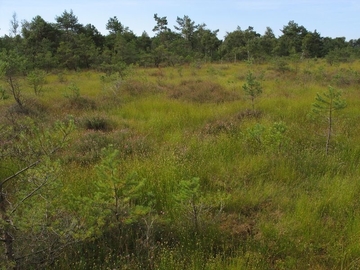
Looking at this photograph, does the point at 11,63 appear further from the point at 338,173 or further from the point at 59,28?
the point at 59,28

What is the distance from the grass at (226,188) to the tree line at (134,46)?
9.47m

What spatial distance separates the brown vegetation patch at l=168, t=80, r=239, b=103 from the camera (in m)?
9.70

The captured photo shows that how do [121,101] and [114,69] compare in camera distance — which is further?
[114,69]

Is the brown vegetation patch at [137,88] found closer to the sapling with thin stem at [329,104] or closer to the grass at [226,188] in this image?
the grass at [226,188]

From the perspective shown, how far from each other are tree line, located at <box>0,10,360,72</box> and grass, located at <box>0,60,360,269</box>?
9474 millimetres

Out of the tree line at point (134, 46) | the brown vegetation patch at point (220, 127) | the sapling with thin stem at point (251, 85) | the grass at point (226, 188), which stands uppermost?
the tree line at point (134, 46)

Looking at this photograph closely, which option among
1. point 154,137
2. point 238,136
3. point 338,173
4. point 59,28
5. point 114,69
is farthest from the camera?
point 59,28

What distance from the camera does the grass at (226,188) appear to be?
9.21ft

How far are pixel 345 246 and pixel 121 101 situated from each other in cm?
802

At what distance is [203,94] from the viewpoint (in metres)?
10.1

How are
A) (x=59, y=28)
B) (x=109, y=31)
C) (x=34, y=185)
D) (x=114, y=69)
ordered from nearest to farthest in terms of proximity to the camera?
(x=34, y=185)
(x=114, y=69)
(x=59, y=28)
(x=109, y=31)

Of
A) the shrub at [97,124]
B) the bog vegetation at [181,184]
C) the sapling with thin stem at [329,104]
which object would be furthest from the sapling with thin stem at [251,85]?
the shrub at [97,124]

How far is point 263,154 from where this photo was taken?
4.89 metres

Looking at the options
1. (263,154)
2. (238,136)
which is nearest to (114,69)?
(238,136)
